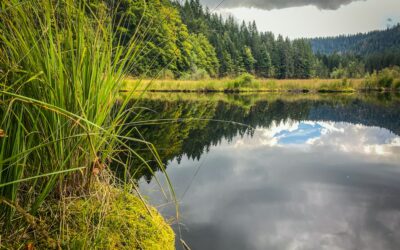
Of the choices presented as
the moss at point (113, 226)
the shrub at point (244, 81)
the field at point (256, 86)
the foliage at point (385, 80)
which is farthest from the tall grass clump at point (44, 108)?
the foliage at point (385, 80)

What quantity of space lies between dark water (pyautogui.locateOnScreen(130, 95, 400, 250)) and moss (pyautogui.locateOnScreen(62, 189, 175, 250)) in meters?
0.18

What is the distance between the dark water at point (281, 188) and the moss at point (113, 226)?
0.60 ft

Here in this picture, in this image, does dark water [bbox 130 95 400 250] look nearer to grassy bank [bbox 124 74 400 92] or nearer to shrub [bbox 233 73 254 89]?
grassy bank [bbox 124 74 400 92]

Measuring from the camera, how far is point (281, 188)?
8.87 feet

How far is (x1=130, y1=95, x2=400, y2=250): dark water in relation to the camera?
184 centimetres

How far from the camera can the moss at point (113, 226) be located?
1013mm

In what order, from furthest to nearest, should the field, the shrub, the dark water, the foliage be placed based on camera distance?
the shrub
the foliage
the field
the dark water

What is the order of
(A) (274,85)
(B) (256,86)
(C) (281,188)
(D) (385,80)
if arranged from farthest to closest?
(A) (274,85) < (B) (256,86) < (D) (385,80) < (C) (281,188)

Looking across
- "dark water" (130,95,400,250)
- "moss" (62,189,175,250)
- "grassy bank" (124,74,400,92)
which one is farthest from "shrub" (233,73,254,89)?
"moss" (62,189,175,250)

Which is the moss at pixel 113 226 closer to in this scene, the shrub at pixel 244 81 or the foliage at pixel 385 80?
the shrub at pixel 244 81

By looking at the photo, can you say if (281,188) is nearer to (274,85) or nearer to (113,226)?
(113,226)

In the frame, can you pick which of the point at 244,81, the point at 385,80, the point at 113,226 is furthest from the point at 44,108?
the point at 385,80

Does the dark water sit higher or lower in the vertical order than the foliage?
lower

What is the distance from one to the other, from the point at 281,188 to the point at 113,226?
6.00 ft
